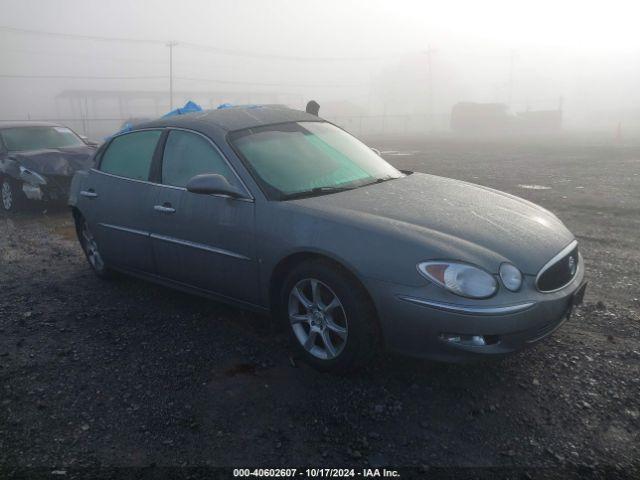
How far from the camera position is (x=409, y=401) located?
308 centimetres

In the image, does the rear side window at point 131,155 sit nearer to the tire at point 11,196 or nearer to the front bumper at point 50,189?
the front bumper at point 50,189

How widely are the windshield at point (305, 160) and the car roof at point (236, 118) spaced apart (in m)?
0.09

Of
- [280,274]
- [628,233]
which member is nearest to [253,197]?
[280,274]

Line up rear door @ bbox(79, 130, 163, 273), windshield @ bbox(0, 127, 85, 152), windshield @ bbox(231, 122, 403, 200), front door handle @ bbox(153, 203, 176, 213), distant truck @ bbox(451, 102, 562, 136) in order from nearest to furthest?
1. windshield @ bbox(231, 122, 403, 200)
2. front door handle @ bbox(153, 203, 176, 213)
3. rear door @ bbox(79, 130, 163, 273)
4. windshield @ bbox(0, 127, 85, 152)
5. distant truck @ bbox(451, 102, 562, 136)

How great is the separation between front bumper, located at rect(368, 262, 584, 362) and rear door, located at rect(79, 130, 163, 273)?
229 cm

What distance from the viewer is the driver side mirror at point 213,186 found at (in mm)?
3621

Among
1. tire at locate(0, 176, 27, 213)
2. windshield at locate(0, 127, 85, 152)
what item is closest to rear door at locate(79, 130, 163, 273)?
tire at locate(0, 176, 27, 213)

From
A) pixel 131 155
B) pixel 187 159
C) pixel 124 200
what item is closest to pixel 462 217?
pixel 187 159

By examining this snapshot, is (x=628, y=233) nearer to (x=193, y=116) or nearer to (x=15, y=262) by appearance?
(x=193, y=116)

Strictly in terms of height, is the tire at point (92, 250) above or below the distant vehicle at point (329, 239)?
below

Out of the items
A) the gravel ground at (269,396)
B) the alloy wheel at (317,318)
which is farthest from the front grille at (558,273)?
the alloy wheel at (317,318)

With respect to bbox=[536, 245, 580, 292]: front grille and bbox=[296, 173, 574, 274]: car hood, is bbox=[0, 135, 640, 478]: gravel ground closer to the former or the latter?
bbox=[536, 245, 580, 292]: front grille

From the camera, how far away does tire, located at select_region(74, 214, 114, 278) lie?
5273 millimetres

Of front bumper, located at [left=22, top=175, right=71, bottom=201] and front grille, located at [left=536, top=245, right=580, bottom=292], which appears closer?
front grille, located at [left=536, top=245, right=580, bottom=292]
